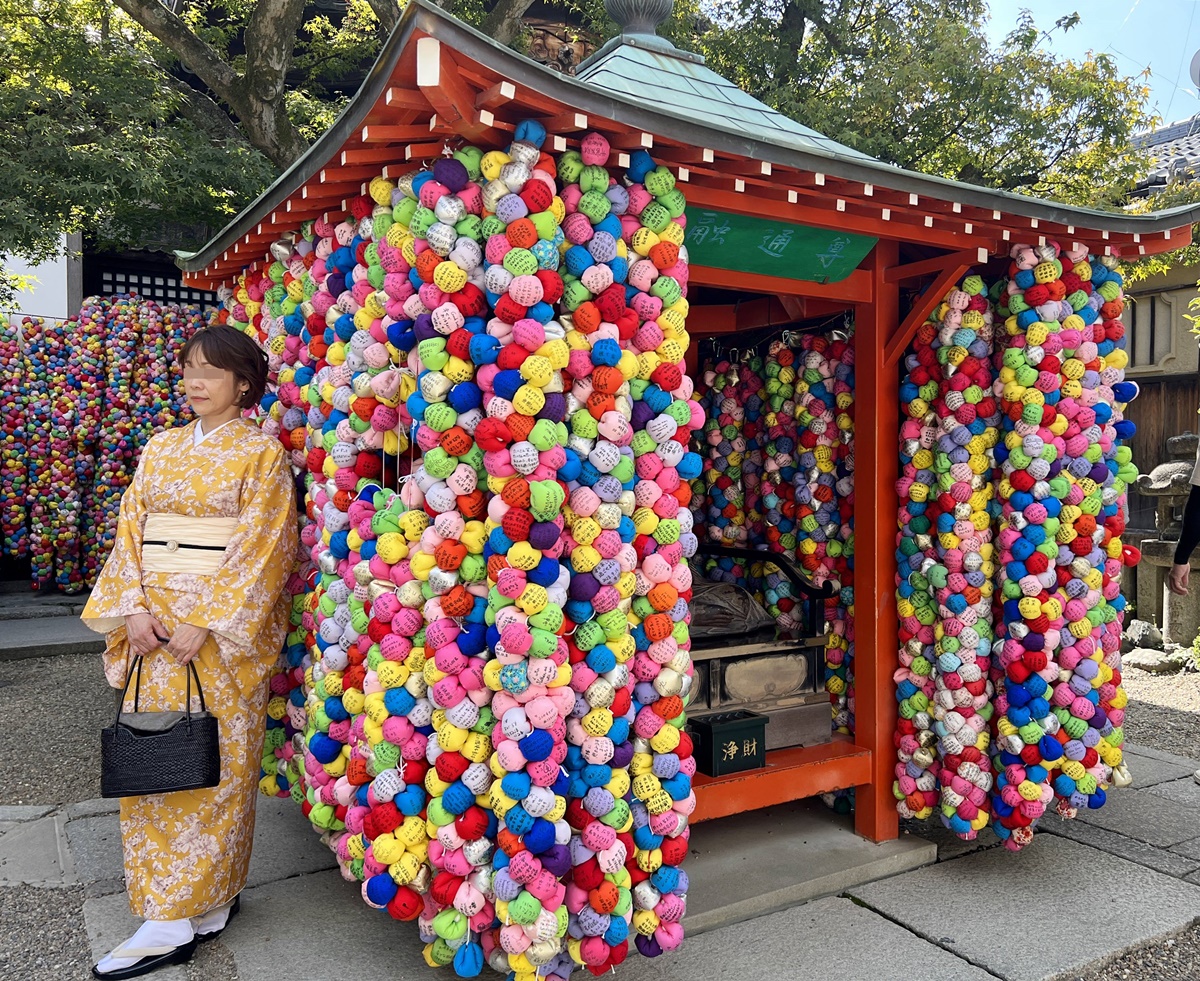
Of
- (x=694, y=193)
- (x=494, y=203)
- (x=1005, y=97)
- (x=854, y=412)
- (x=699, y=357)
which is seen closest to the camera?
(x=494, y=203)

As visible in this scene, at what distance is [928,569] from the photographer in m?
3.55

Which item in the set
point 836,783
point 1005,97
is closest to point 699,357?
point 836,783

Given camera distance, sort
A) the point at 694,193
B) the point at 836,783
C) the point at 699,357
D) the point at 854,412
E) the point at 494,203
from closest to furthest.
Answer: the point at 494,203
the point at 694,193
the point at 836,783
the point at 854,412
the point at 699,357

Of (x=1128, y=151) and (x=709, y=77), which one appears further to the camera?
(x=1128, y=151)

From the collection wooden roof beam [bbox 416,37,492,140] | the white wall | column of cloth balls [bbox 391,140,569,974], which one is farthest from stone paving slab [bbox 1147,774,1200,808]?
the white wall

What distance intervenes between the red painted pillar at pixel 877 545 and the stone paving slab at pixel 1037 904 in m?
0.35

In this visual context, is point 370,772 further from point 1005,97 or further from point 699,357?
point 1005,97

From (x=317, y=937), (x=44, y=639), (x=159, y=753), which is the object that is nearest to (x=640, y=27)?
(x=159, y=753)

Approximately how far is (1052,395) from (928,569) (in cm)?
80

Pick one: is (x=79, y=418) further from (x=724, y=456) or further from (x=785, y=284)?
(x=785, y=284)

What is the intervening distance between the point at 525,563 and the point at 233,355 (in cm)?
141

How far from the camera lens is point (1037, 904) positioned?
10.7ft

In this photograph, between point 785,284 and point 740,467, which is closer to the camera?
point 785,284

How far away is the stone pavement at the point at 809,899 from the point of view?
9.25ft
